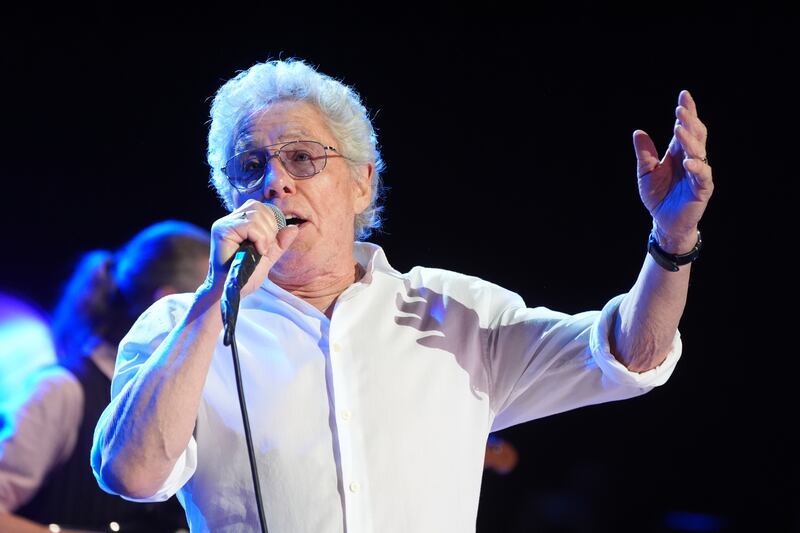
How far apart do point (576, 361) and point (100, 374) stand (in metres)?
1.83

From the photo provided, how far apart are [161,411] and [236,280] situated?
10.6 inches

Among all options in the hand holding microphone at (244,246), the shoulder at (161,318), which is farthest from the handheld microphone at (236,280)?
the shoulder at (161,318)

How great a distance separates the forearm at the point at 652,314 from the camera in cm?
155

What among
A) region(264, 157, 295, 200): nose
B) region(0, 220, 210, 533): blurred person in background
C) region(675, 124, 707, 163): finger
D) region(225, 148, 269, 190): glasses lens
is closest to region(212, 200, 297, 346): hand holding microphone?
region(264, 157, 295, 200): nose

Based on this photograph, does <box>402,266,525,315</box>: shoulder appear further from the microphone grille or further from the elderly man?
the microphone grille

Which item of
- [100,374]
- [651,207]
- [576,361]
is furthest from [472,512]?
[100,374]

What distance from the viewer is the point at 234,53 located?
3820 mm

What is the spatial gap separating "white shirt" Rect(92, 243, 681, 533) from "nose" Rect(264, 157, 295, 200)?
0.66ft

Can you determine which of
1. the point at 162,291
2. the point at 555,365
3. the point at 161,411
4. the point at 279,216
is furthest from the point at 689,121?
the point at 162,291

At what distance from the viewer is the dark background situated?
363 cm

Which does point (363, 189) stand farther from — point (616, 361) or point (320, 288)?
point (616, 361)

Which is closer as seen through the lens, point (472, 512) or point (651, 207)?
point (651, 207)

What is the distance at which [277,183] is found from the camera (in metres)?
1.84

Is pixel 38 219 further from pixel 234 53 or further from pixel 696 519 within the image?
pixel 696 519
